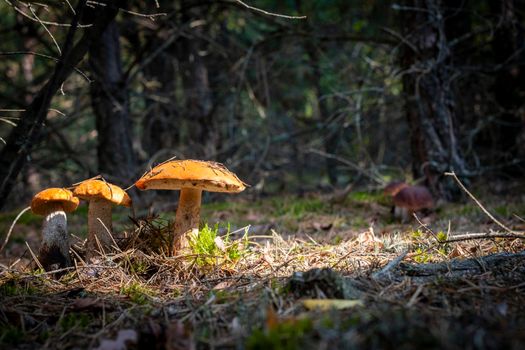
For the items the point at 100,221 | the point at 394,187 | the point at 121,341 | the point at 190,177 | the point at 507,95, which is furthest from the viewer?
the point at 507,95

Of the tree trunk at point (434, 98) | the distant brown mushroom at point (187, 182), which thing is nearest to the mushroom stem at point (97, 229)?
the distant brown mushroom at point (187, 182)

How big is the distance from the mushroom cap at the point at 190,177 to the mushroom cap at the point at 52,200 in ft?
1.59

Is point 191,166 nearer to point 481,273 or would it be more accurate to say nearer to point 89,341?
point 89,341

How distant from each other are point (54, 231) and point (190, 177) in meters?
1.03

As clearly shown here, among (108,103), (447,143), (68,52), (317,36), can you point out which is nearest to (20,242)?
(108,103)

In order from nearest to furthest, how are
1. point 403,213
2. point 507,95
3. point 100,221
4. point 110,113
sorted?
point 100,221, point 403,213, point 110,113, point 507,95

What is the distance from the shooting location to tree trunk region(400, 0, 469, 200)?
178 inches

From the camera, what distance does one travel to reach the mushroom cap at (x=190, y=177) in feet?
6.94

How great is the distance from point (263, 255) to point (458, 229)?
6.45 feet

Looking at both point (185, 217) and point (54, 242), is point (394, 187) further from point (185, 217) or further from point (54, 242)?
point (54, 242)

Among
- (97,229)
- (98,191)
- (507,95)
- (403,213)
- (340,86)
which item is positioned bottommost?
(403,213)

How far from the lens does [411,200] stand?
12.8 feet

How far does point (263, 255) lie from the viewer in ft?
7.92

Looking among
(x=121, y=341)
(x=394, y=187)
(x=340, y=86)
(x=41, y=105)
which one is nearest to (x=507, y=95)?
(x=340, y=86)
